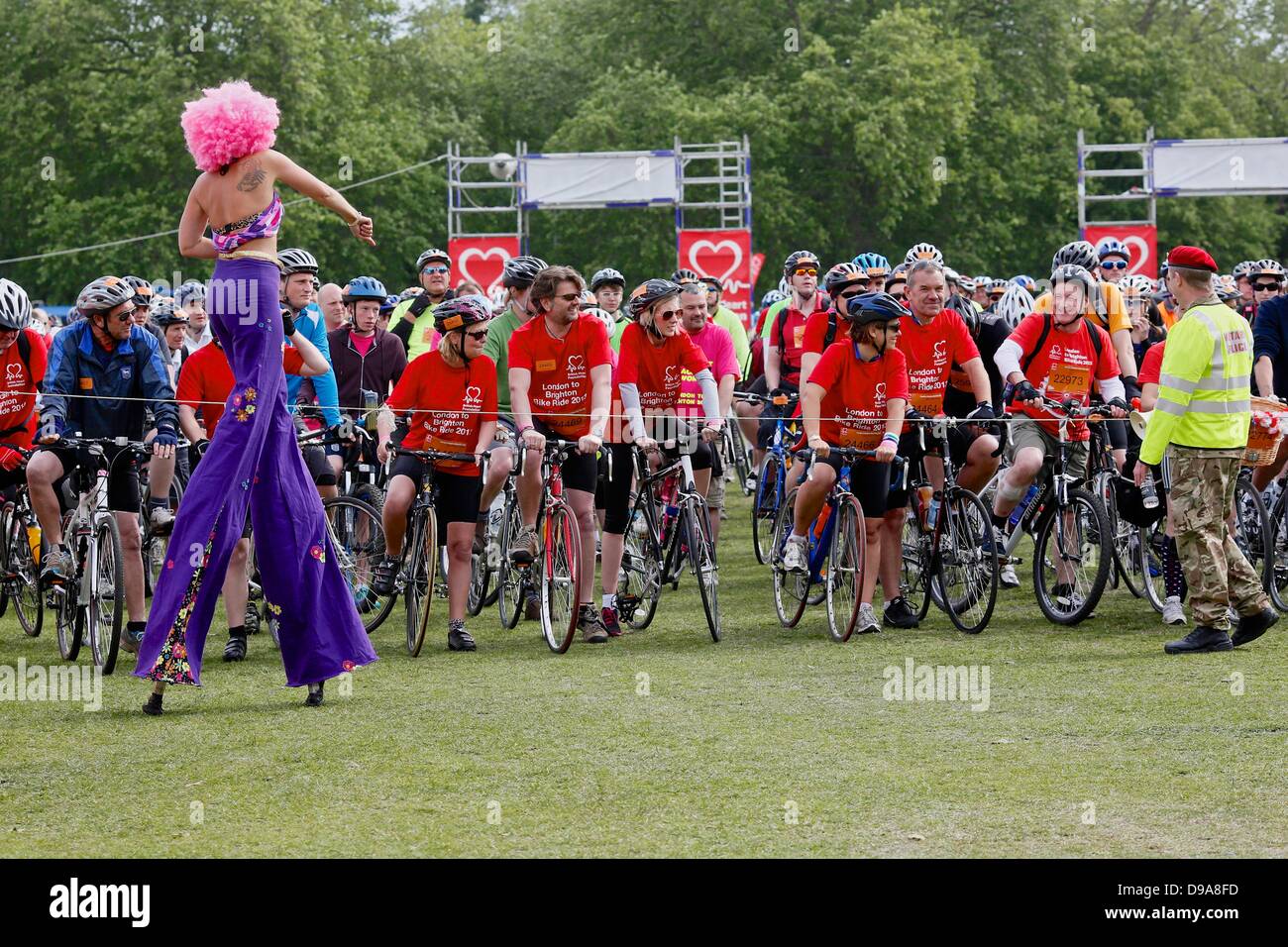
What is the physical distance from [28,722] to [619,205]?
817 inches

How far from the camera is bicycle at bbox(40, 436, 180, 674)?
10578mm

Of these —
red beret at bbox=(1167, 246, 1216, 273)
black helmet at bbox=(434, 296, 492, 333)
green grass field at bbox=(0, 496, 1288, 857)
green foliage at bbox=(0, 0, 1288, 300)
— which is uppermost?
green foliage at bbox=(0, 0, 1288, 300)

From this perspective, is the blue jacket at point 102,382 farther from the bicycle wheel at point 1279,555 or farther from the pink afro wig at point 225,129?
the bicycle wheel at point 1279,555

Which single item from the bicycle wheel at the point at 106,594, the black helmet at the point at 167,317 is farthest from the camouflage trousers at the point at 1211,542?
the black helmet at the point at 167,317

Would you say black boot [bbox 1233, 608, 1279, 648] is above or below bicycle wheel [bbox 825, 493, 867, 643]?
below

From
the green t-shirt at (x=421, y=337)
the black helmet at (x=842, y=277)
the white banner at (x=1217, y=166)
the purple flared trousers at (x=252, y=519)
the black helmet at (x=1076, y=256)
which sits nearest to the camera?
the purple flared trousers at (x=252, y=519)

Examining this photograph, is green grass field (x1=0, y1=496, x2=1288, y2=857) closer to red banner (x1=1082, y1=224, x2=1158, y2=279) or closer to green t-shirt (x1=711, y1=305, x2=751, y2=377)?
green t-shirt (x1=711, y1=305, x2=751, y2=377)

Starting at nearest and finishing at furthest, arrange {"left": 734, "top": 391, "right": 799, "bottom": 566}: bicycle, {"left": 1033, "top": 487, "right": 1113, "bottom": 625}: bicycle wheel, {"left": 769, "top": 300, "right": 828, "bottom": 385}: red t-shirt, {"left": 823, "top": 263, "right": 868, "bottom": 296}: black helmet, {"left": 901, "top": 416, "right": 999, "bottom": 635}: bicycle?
1. {"left": 901, "top": 416, "right": 999, "bottom": 635}: bicycle
2. {"left": 1033, "top": 487, "right": 1113, "bottom": 625}: bicycle wheel
3. {"left": 823, "top": 263, "right": 868, "bottom": 296}: black helmet
4. {"left": 734, "top": 391, "right": 799, "bottom": 566}: bicycle
5. {"left": 769, "top": 300, "right": 828, "bottom": 385}: red t-shirt

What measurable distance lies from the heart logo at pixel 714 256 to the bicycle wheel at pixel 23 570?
660 inches

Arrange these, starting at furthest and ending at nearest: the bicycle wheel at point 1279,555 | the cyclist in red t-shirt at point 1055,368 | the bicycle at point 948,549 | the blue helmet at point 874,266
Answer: the blue helmet at point 874,266
the cyclist in red t-shirt at point 1055,368
the bicycle wheel at point 1279,555
the bicycle at point 948,549

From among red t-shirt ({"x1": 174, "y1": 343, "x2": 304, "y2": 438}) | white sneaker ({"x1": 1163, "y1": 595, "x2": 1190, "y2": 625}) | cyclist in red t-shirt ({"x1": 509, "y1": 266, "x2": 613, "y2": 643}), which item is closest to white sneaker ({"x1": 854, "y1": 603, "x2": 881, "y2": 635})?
cyclist in red t-shirt ({"x1": 509, "y1": 266, "x2": 613, "y2": 643})

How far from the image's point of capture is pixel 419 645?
11.2m

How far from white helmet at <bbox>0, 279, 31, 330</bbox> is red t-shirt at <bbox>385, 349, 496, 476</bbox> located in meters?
2.01

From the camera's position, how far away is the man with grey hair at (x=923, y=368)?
39.2 ft
